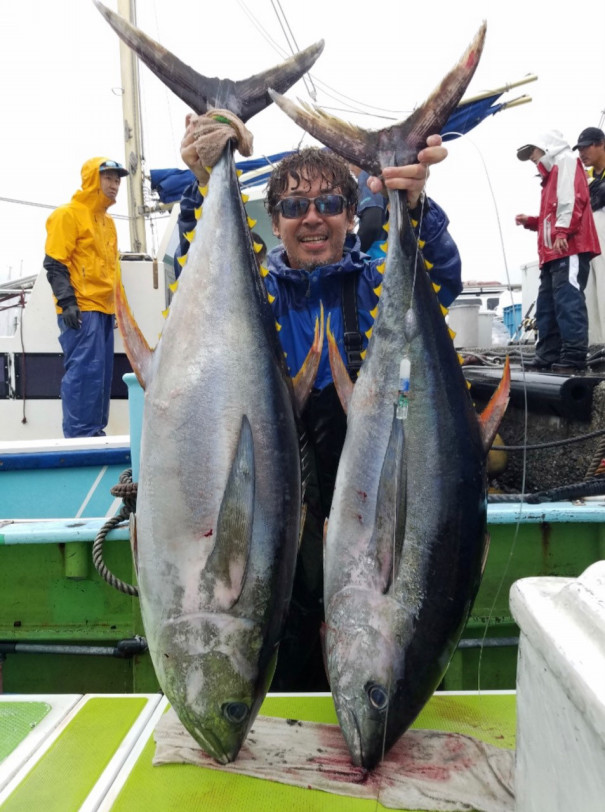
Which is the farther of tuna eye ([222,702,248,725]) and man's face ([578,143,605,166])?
man's face ([578,143,605,166])

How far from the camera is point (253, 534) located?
1397 mm

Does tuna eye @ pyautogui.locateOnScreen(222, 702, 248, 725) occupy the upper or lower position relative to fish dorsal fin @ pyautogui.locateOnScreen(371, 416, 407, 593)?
lower

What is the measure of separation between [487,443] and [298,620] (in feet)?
2.89

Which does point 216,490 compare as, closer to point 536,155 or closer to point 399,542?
point 399,542

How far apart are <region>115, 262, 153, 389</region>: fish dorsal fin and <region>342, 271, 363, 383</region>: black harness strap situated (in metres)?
0.65

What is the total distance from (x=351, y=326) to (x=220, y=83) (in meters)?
0.80

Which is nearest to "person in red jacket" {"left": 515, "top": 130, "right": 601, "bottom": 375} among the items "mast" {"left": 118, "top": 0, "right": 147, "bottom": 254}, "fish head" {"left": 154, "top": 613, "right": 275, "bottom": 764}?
"fish head" {"left": 154, "top": 613, "right": 275, "bottom": 764}

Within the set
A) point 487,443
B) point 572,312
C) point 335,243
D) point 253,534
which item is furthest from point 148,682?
point 572,312

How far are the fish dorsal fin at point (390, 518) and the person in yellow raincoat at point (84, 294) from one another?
4.65m

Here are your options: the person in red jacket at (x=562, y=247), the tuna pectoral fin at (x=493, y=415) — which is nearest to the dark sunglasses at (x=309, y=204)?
the tuna pectoral fin at (x=493, y=415)

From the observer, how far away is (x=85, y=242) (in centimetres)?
566

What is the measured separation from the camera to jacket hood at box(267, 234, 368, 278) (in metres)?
1.95

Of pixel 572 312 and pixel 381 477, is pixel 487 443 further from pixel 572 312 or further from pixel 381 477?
pixel 572 312

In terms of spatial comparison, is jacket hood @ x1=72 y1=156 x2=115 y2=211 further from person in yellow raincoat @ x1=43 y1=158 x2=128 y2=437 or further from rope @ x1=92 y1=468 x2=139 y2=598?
rope @ x1=92 y1=468 x2=139 y2=598
